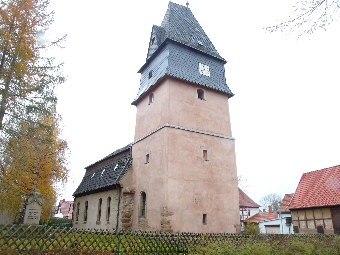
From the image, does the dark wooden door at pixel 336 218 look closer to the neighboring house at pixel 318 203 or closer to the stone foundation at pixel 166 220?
the neighboring house at pixel 318 203

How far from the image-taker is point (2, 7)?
1098cm

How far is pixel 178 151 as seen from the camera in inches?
624

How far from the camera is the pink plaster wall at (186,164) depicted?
14906mm

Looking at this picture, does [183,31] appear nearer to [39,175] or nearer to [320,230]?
[39,175]

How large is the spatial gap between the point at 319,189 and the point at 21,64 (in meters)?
24.3

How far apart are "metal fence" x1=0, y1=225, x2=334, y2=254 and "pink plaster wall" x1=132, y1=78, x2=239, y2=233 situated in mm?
4828

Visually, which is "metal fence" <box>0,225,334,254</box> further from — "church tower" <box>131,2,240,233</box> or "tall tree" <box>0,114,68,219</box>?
"tall tree" <box>0,114,68,219</box>

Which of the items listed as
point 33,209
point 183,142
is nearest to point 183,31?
point 183,142

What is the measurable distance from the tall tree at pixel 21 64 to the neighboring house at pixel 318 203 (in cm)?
2155

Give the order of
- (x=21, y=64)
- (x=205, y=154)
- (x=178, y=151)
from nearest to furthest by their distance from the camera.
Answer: (x=21, y=64)
(x=178, y=151)
(x=205, y=154)

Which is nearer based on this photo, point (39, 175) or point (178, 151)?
point (178, 151)

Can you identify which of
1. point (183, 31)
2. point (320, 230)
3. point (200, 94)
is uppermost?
point (183, 31)

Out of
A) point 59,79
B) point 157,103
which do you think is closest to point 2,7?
point 59,79

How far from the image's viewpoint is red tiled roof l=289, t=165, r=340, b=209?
832 inches
